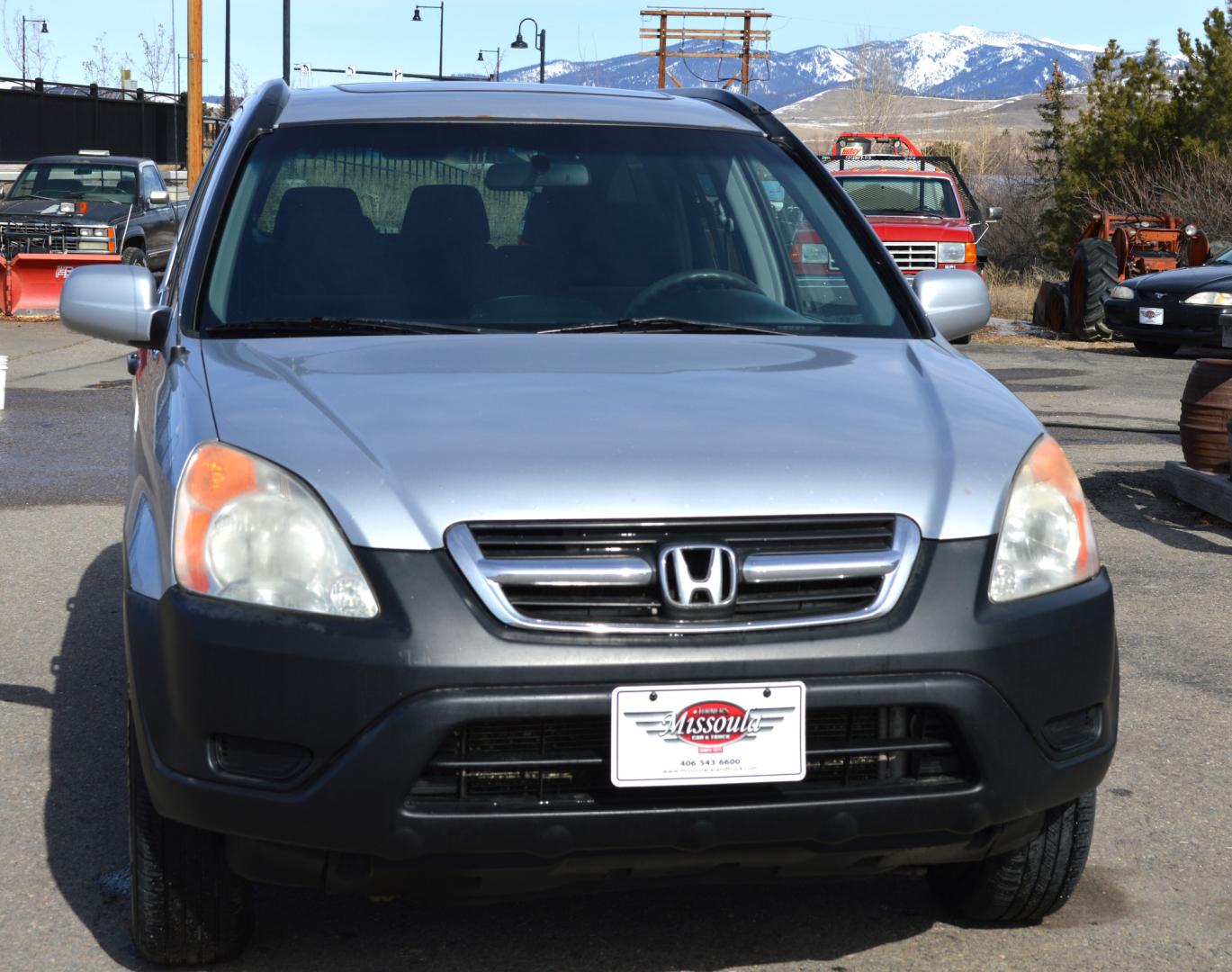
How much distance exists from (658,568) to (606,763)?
323 millimetres

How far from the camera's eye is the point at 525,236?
3.98 metres

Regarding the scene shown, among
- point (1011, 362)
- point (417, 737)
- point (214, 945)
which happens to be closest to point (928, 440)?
point (417, 737)

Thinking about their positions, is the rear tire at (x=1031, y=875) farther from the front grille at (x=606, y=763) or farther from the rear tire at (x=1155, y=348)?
the rear tire at (x=1155, y=348)

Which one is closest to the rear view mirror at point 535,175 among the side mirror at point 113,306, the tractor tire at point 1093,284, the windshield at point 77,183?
the side mirror at point 113,306

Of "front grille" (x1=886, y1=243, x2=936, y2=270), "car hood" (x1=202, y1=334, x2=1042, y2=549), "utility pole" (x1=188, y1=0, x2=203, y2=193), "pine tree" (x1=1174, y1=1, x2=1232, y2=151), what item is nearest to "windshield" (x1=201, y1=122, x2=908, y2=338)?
"car hood" (x1=202, y1=334, x2=1042, y2=549)

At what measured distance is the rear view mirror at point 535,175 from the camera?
4.07 metres

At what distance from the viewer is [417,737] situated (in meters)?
2.59

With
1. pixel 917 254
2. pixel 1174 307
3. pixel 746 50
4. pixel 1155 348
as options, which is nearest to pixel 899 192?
pixel 917 254

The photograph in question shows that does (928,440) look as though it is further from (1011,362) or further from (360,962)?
(1011,362)

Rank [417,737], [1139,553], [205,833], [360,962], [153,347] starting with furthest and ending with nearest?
[1139,553] → [153,347] → [360,962] → [205,833] → [417,737]

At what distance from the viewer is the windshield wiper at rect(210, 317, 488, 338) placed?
3.57 metres

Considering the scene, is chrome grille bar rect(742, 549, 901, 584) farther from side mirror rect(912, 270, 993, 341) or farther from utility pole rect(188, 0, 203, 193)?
utility pole rect(188, 0, 203, 193)

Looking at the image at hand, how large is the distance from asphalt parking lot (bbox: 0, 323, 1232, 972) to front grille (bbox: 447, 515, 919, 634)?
882mm

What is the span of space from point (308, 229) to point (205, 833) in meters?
1.52
